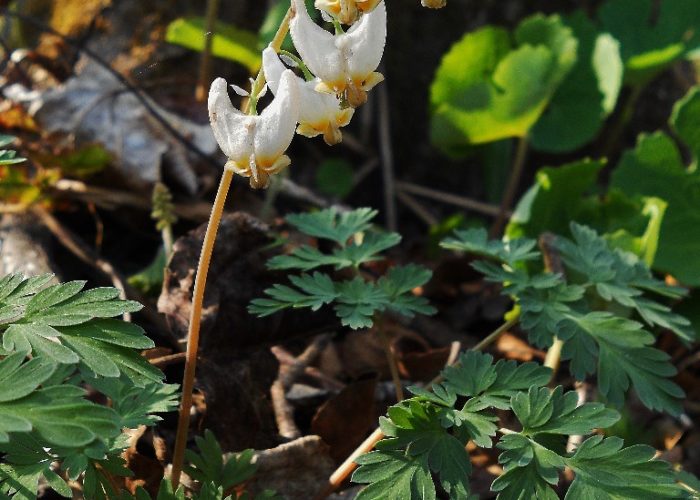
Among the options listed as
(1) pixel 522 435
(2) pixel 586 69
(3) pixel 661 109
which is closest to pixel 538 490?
(1) pixel 522 435

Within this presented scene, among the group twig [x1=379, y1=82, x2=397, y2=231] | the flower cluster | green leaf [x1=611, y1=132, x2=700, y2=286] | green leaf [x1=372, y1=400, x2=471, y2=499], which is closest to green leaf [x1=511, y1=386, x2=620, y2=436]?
green leaf [x1=372, y1=400, x2=471, y2=499]

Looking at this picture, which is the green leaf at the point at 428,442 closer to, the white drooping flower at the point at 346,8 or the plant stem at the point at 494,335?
the plant stem at the point at 494,335

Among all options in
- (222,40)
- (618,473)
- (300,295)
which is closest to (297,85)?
(300,295)

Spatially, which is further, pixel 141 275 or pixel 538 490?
pixel 141 275

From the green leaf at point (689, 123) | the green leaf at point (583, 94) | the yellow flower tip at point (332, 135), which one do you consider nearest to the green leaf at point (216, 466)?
the yellow flower tip at point (332, 135)

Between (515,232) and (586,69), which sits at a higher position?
(586,69)

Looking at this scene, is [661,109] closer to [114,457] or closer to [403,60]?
[403,60]
